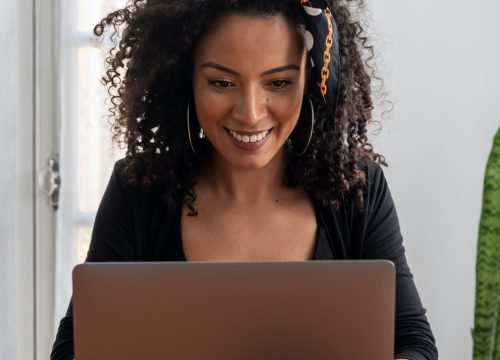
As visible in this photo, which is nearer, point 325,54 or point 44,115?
point 325,54

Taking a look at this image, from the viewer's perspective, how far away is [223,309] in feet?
2.85

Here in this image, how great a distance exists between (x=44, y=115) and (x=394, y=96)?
0.88 m

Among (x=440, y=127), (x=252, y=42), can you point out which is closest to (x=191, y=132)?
(x=252, y=42)

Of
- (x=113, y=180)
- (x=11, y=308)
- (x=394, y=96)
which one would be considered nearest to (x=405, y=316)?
(x=113, y=180)

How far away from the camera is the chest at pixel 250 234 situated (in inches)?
52.6

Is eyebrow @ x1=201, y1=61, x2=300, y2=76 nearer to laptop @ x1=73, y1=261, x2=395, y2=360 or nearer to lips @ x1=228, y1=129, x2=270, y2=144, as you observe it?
lips @ x1=228, y1=129, x2=270, y2=144

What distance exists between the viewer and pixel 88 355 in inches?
34.5

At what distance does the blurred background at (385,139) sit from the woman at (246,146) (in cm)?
57

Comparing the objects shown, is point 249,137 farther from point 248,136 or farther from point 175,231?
point 175,231

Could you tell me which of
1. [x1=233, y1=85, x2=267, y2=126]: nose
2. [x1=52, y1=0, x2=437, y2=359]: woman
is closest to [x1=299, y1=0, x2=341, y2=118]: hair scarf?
[x1=52, y1=0, x2=437, y2=359]: woman

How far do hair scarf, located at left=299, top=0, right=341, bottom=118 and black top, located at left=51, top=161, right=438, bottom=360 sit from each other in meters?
0.20

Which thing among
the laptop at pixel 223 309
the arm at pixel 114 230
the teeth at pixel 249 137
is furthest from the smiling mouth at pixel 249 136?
the laptop at pixel 223 309

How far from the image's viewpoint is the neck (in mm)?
1393

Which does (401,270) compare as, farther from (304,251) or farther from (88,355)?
(88,355)
